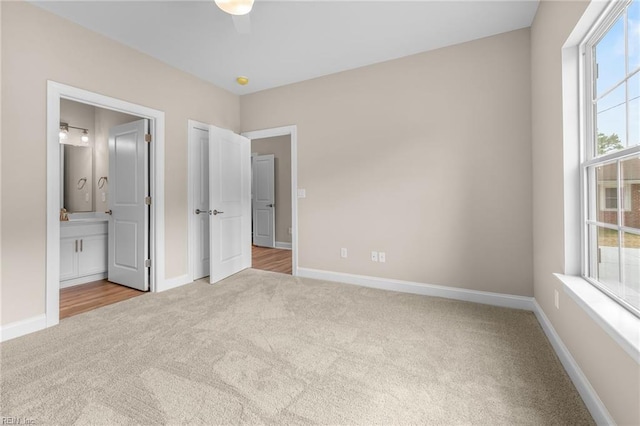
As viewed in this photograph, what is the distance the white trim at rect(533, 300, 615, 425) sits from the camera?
1296 mm

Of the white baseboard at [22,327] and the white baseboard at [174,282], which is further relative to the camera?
the white baseboard at [174,282]

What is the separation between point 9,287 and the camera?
7.34 feet

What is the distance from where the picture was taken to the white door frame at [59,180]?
245cm

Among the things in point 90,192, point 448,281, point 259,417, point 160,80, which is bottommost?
point 259,417

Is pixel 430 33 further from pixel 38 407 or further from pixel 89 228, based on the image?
pixel 89 228

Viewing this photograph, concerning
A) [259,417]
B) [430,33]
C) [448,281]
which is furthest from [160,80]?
[448,281]

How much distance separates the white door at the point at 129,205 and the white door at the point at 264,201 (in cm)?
311

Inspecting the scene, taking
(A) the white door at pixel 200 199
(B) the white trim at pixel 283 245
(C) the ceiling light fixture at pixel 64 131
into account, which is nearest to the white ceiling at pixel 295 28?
(A) the white door at pixel 200 199

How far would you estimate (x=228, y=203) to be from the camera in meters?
3.99

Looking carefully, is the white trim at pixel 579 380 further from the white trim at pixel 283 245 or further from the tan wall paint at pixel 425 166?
the white trim at pixel 283 245

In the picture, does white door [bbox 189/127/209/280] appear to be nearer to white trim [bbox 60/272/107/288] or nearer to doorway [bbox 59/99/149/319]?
doorway [bbox 59/99/149/319]

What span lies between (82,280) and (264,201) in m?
3.56

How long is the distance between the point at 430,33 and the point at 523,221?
2.05 m

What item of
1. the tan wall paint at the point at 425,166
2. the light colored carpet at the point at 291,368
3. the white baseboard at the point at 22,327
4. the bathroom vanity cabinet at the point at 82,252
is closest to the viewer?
the light colored carpet at the point at 291,368
